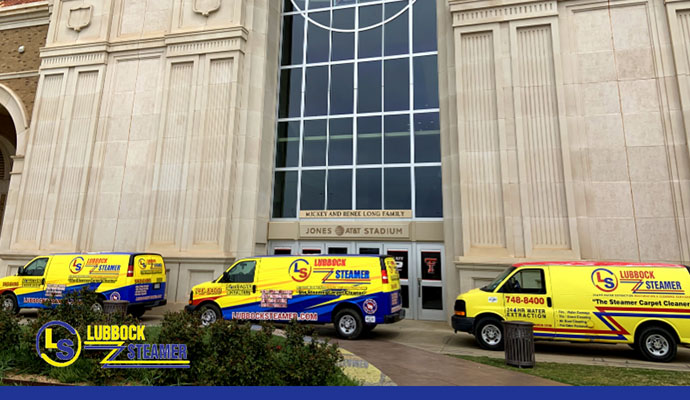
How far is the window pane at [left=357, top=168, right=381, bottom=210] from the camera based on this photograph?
15.1m

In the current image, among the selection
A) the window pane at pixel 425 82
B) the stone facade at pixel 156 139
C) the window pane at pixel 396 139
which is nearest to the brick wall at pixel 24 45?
the stone facade at pixel 156 139

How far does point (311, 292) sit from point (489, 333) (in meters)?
4.48

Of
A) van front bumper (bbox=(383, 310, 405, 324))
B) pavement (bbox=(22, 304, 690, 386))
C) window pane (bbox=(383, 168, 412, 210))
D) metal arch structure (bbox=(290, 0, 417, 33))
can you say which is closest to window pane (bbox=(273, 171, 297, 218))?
window pane (bbox=(383, 168, 412, 210))

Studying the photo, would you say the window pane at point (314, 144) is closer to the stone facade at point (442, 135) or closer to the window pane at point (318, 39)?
the stone facade at point (442, 135)

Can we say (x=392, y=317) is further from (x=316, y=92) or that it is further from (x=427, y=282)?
(x=316, y=92)

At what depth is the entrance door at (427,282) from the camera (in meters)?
13.7

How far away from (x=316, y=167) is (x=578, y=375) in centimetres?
1137

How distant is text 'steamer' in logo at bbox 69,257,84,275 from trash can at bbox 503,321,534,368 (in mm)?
12483

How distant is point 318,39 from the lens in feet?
56.5

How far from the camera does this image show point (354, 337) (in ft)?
33.7

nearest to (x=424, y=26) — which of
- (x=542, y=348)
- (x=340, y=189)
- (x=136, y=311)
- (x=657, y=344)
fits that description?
(x=340, y=189)

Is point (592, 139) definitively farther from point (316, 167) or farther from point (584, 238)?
point (316, 167)

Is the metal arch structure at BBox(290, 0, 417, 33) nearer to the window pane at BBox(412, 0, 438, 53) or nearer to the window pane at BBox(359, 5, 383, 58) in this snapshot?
the window pane at BBox(359, 5, 383, 58)

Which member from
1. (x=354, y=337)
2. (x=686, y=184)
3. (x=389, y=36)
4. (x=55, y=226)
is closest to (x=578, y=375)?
(x=354, y=337)
